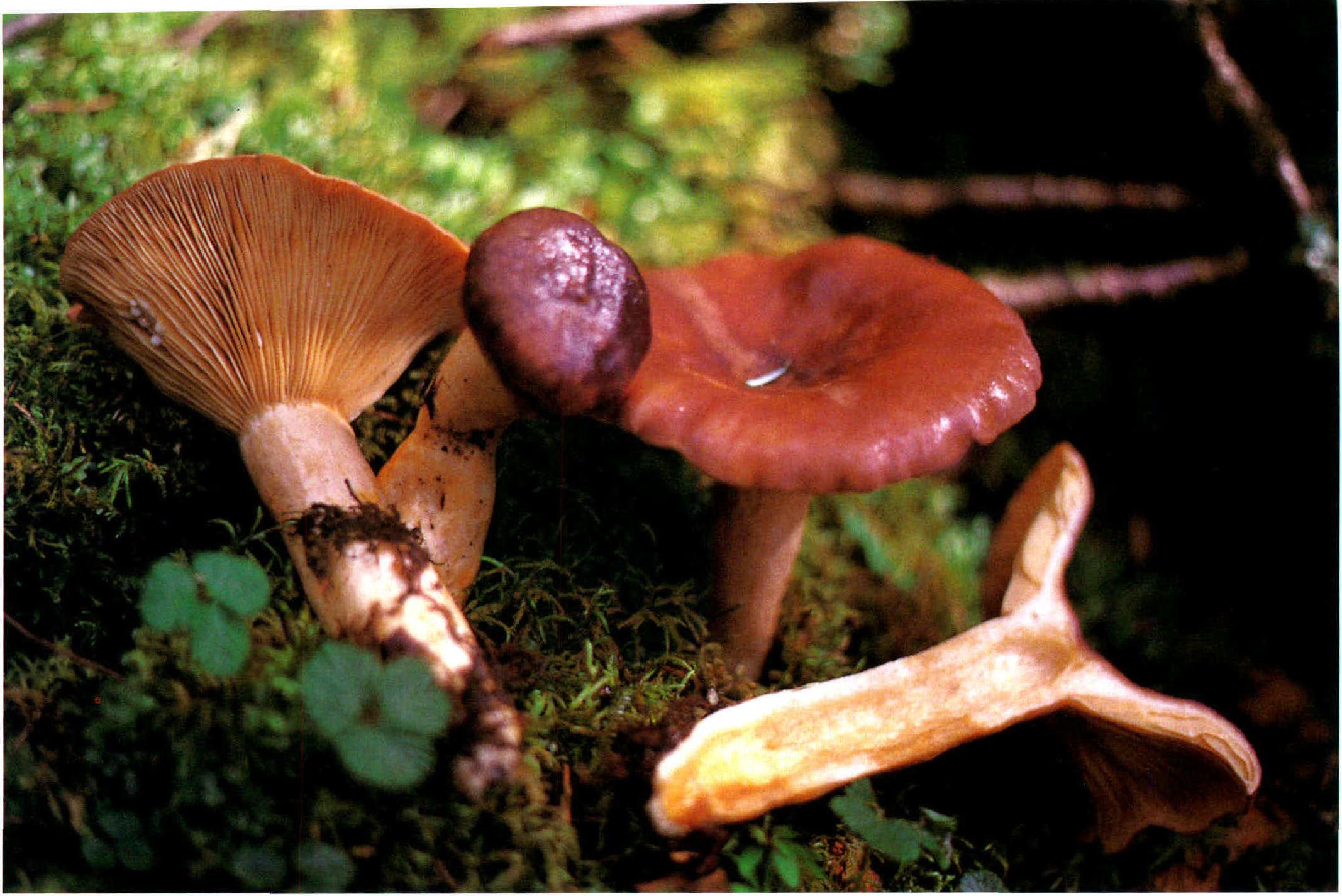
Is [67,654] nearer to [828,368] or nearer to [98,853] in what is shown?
[98,853]

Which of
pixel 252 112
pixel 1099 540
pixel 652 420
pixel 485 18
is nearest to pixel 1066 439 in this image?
pixel 1099 540

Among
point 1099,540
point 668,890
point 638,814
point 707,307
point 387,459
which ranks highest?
point 707,307

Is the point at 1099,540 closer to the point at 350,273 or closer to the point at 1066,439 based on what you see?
the point at 1066,439

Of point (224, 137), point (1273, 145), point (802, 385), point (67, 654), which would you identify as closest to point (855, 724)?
point (802, 385)

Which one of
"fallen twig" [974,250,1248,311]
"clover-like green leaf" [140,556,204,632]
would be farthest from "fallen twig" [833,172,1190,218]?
"clover-like green leaf" [140,556,204,632]

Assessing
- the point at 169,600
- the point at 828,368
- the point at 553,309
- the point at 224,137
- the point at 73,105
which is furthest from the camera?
the point at 224,137

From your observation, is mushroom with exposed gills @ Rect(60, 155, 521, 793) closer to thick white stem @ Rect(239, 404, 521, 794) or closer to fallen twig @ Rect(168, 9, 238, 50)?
thick white stem @ Rect(239, 404, 521, 794)

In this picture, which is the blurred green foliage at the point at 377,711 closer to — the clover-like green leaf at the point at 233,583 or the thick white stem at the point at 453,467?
the clover-like green leaf at the point at 233,583
